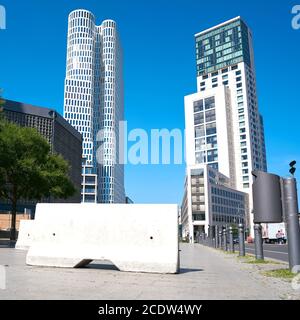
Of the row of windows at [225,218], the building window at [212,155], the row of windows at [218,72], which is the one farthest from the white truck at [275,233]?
the row of windows at [218,72]

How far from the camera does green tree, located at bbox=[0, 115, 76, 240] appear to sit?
30478 mm

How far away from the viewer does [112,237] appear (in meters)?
9.91

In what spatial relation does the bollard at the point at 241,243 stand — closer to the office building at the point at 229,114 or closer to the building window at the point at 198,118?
the office building at the point at 229,114

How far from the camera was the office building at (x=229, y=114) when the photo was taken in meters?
146

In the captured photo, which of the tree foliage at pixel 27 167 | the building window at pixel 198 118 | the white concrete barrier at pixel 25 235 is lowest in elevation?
→ the white concrete barrier at pixel 25 235

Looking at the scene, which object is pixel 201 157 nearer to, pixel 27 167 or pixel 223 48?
pixel 223 48

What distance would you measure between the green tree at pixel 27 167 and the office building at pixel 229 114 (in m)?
112

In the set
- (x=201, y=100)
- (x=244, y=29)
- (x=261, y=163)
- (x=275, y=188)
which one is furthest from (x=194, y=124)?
(x=275, y=188)

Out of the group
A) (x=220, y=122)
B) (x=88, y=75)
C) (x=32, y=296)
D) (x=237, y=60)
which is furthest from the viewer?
(x=88, y=75)

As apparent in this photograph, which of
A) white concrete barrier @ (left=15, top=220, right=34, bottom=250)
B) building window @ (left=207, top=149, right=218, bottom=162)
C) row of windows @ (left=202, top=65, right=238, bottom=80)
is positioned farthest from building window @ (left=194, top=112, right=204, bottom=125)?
white concrete barrier @ (left=15, top=220, right=34, bottom=250)

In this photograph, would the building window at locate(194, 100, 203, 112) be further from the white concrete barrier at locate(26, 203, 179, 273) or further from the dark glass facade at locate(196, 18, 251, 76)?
the white concrete barrier at locate(26, 203, 179, 273)

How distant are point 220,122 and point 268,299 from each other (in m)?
145
